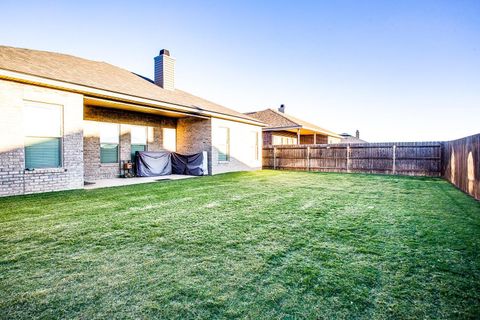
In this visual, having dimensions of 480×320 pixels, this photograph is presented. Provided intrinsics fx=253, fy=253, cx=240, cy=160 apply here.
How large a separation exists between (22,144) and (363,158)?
1557 cm

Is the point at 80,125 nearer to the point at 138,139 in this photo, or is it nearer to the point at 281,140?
the point at 138,139

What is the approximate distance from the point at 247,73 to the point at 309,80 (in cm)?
520

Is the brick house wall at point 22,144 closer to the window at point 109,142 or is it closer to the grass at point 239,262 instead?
the grass at point 239,262

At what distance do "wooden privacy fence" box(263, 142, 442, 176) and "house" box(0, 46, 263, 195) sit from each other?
4103 mm

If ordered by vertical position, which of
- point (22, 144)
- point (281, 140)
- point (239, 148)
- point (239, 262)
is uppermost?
point (281, 140)

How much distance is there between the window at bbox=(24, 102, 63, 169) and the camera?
7305 mm

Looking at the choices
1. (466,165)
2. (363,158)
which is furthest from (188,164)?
(466,165)

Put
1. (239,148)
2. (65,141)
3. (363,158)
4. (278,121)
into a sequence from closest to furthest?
(65,141), (363,158), (239,148), (278,121)

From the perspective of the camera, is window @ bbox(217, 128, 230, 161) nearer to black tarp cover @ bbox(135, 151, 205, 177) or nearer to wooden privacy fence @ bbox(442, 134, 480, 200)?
black tarp cover @ bbox(135, 151, 205, 177)

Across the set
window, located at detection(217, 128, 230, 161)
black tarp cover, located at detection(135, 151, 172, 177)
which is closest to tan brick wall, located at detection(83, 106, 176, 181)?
black tarp cover, located at detection(135, 151, 172, 177)

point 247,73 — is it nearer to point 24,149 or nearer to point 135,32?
point 135,32

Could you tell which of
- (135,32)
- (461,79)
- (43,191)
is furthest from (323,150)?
(43,191)

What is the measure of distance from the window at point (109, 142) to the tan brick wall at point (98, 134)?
0.56 ft

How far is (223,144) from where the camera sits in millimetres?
14469
